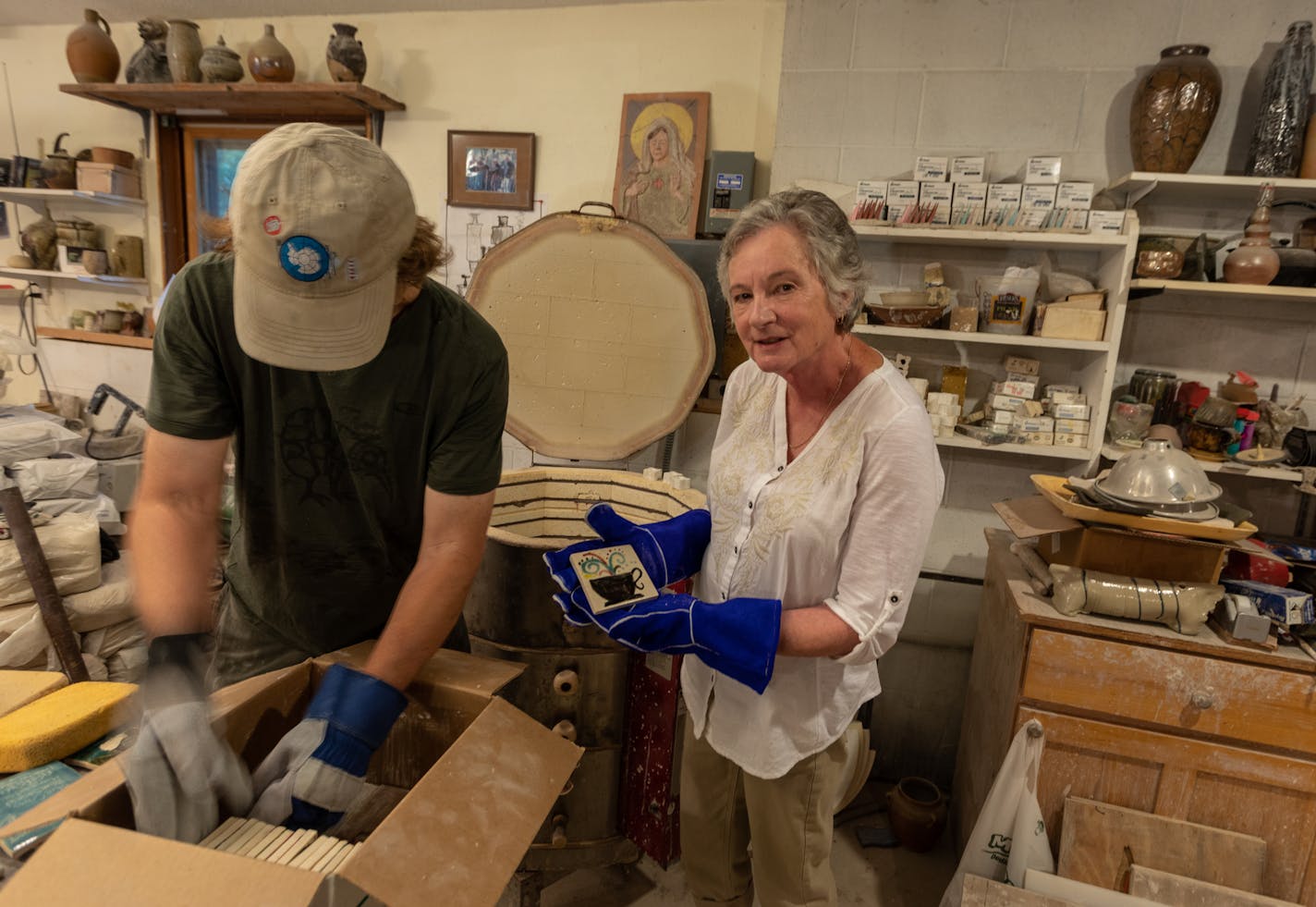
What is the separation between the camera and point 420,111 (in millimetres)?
2949

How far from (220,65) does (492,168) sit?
1.22 m

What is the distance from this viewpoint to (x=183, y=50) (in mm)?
2938

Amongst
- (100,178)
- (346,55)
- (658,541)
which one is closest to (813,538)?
(658,541)

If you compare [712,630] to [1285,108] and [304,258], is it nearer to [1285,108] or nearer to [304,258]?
[304,258]

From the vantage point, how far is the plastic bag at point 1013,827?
1.75 meters

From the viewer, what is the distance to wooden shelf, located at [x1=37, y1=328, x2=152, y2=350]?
3.37 metres

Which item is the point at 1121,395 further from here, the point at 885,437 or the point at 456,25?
the point at 456,25

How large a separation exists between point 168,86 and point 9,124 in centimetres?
139

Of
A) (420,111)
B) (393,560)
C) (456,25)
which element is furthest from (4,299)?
(393,560)

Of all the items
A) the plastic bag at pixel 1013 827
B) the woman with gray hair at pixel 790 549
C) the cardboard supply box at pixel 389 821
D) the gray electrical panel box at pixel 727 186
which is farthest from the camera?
the gray electrical panel box at pixel 727 186

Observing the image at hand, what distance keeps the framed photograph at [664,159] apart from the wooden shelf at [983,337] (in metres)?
0.84

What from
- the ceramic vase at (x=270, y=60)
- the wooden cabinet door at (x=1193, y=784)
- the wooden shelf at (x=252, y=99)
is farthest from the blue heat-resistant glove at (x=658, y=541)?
the ceramic vase at (x=270, y=60)

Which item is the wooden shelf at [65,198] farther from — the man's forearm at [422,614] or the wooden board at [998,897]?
the wooden board at [998,897]

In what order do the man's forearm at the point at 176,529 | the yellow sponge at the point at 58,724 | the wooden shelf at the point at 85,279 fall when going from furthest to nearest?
the wooden shelf at the point at 85,279
the yellow sponge at the point at 58,724
the man's forearm at the point at 176,529
